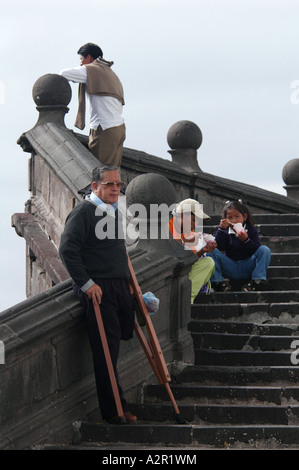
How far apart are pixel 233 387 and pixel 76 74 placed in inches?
169

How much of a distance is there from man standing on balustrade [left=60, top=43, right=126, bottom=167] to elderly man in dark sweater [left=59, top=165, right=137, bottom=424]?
3453mm

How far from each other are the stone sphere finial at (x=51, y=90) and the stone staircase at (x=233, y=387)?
9.55ft

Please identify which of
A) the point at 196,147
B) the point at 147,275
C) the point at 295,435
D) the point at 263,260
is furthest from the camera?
the point at 196,147

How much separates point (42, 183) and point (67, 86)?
1.01 metres

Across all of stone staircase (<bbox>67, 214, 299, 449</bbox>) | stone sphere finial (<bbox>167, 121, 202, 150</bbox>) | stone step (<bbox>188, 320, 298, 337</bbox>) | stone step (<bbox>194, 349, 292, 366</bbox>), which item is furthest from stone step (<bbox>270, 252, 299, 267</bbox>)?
stone sphere finial (<bbox>167, 121, 202, 150</bbox>)

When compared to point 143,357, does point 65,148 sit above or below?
above

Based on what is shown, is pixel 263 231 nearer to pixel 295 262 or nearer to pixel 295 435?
pixel 295 262

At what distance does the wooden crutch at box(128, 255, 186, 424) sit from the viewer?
9.05 metres

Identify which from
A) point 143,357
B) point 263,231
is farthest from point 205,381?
point 263,231

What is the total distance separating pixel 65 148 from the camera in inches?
477

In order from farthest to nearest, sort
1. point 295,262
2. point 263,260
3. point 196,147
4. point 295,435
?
point 196,147
point 295,262
point 263,260
point 295,435

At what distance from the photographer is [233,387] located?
9.37 metres

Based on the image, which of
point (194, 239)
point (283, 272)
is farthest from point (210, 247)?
point (283, 272)

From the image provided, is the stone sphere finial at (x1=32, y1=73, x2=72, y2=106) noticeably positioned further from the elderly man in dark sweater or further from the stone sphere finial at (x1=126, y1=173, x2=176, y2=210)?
the elderly man in dark sweater
